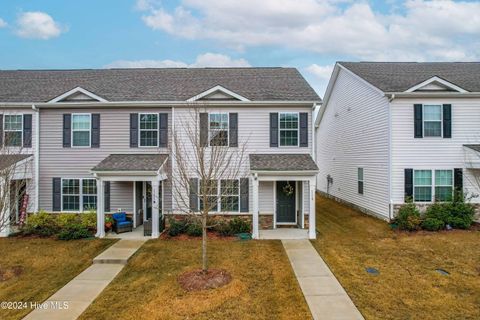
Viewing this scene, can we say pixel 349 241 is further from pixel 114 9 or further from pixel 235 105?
pixel 114 9

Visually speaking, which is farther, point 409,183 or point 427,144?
point 427,144

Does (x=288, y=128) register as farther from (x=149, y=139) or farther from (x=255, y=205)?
(x=149, y=139)

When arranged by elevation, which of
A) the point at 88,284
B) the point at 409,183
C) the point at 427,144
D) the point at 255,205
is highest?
the point at 427,144

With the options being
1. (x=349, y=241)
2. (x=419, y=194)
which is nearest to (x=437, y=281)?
(x=349, y=241)

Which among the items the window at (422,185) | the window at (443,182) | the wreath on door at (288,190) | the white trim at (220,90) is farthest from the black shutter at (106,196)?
the window at (443,182)

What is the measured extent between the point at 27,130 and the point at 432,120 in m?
19.2

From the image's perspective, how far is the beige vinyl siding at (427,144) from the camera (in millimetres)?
14289

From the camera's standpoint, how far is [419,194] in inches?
565

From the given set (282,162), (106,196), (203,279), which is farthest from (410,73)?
(106,196)

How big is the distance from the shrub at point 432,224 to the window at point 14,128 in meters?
18.8

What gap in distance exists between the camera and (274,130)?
13953 millimetres

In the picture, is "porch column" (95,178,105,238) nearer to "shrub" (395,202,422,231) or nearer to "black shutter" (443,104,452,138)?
"shrub" (395,202,422,231)

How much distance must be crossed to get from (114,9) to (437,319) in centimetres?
2040

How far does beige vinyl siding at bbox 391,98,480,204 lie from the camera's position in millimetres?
14289
